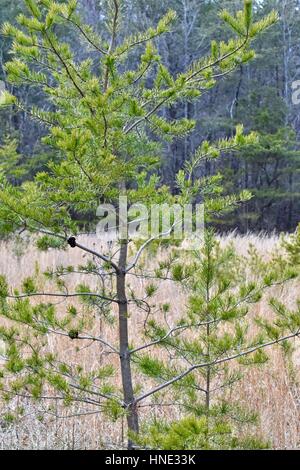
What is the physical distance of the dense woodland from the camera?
2100 centimetres

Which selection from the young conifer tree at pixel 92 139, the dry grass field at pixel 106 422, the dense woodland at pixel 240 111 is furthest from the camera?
the dense woodland at pixel 240 111

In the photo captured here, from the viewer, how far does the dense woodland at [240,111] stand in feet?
68.9

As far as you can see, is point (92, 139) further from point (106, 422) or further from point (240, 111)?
point (240, 111)

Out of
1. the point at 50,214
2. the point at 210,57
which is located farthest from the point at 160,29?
the point at 50,214

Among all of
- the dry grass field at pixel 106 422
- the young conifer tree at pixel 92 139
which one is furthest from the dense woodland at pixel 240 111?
the young conifer tree at pixel 92 139

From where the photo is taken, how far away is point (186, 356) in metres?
2.29

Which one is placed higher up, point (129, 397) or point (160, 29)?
point (160, 29)

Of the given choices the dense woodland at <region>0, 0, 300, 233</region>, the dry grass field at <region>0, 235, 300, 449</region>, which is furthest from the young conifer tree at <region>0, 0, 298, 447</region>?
the dense woodland at <region>0, 0, 300, 233</region>

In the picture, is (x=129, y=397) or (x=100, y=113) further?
(x=129, y=397)

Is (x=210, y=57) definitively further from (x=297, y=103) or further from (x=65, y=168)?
(x=297, y=103)

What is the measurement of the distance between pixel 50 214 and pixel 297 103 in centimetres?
2447

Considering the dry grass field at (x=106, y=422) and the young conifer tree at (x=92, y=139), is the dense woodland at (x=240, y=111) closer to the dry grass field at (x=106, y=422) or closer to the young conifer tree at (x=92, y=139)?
the dry grass field at (x=106, y=422)

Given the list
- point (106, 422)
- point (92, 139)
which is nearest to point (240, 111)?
point (106, 422)

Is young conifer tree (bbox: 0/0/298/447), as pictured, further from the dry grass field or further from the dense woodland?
the dense woodland
